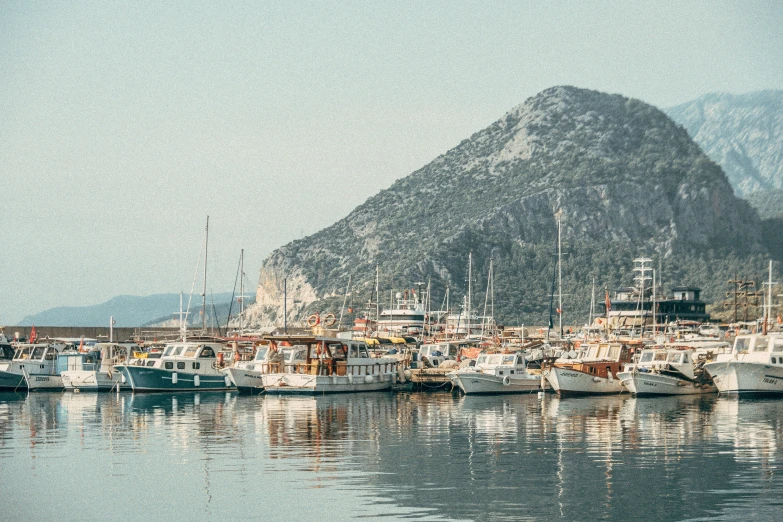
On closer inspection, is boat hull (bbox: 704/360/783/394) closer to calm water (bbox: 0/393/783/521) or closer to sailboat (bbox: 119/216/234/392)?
calm water (bbox: 0/393/783/521)

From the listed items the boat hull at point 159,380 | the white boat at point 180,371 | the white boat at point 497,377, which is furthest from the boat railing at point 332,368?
the boat hull at point 159,380

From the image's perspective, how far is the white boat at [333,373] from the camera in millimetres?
77312

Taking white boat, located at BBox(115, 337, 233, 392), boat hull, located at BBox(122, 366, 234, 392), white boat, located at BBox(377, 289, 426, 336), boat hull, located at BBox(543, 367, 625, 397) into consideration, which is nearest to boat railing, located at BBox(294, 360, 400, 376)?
white boat, located at BBox(115, 337, 233, 392)

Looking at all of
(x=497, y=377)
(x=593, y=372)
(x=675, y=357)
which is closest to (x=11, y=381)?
(x=497, y=377)

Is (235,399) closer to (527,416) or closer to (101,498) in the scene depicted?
(527,416)

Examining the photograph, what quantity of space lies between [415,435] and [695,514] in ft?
66.2

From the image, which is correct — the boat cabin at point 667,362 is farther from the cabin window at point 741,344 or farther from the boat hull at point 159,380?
the boat hull at point 159,380

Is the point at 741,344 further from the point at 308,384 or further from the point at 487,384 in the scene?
the point at 308,384

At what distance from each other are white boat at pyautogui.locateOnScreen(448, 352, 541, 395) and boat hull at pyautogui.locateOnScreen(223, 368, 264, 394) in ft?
44.5

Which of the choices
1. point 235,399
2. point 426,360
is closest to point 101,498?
point 235,399

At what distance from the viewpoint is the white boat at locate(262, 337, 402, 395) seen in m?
77.3

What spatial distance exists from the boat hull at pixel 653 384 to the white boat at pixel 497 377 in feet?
22.8

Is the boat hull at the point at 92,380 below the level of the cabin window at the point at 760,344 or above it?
below

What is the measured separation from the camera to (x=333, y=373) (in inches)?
3132
